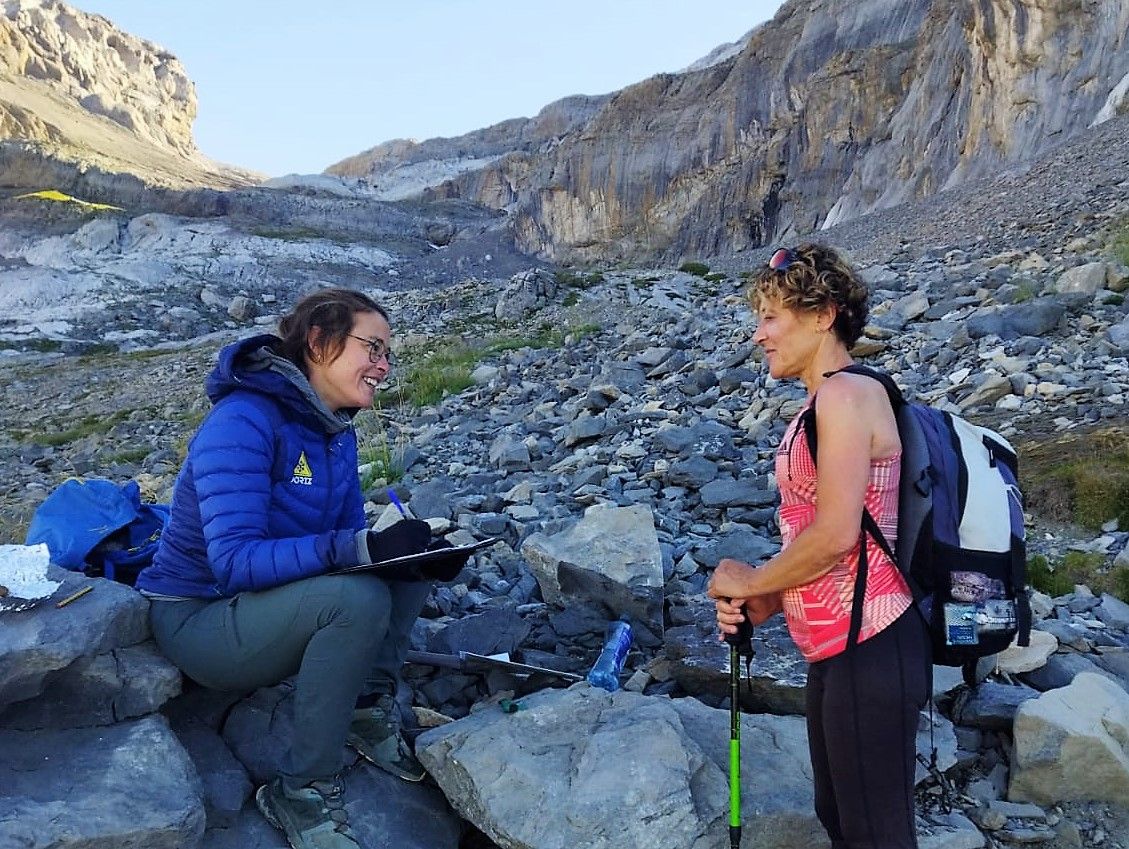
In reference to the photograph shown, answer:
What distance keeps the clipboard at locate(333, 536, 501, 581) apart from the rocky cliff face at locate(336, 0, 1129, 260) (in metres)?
26.8

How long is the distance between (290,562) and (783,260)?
1.80m

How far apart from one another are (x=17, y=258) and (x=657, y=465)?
58975 mm

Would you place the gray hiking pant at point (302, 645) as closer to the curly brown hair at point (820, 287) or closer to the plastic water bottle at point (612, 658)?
the plastic water bottle at point (612, 658)

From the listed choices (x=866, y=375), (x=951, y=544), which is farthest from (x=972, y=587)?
(x=866, y=375)

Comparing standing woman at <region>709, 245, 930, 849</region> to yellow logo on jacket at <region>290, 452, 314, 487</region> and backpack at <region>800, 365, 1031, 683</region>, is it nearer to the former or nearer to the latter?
backpack at <region>800, 365, 1031, 683</region>

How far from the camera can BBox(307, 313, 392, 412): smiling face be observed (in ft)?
10.1

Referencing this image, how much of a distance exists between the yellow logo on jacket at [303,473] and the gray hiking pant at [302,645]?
402mm

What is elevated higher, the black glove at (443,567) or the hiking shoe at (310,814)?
the black glove at (443,567)

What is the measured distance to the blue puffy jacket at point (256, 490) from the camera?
267cm

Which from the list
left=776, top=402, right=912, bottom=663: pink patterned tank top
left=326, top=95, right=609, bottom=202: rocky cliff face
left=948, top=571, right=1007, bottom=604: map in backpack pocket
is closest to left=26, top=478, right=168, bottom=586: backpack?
left=776, top=402, right=912, bottom=663: pink patterned tank top

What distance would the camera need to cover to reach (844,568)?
7.18ft

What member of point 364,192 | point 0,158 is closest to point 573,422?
point 0,158

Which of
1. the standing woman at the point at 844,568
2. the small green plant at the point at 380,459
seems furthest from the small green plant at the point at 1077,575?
the small green plant at the point at 380,459

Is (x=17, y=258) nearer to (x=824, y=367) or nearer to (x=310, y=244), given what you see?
(x=310, y=244)
